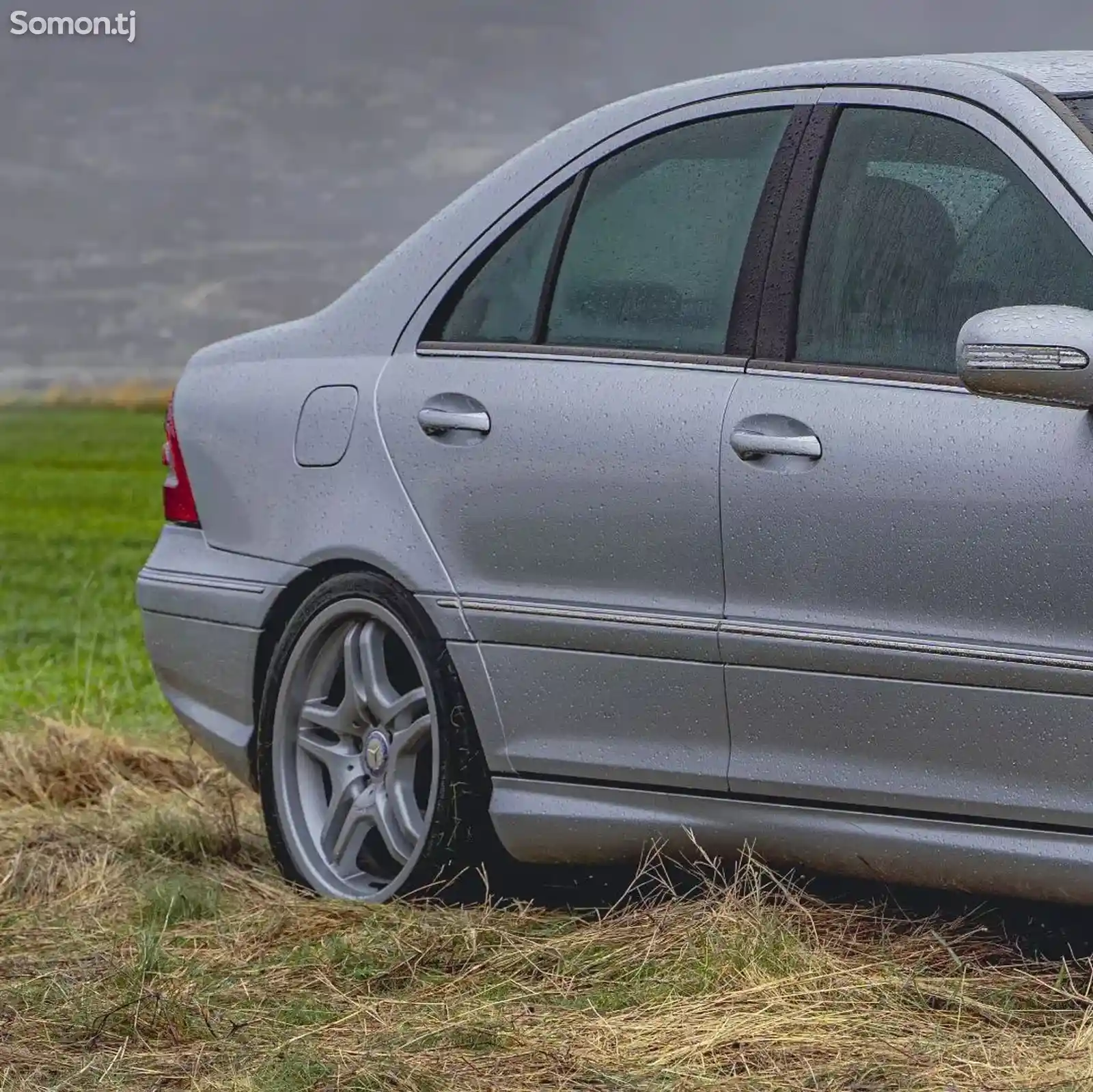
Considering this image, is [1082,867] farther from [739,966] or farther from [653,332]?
[653,332]

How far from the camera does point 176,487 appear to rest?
5.87 meters

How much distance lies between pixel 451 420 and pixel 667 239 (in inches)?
23.8

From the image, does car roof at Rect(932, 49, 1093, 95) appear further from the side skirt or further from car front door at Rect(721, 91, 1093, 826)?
the side skirt

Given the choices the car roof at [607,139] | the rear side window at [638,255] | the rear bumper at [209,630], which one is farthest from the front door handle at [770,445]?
the rear bumper at [209,630]

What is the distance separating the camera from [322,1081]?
3906mm

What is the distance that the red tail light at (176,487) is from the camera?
19.1ft

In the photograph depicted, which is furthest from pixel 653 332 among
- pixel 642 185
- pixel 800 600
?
pixel 800 600

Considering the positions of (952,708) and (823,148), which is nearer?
(952,708)

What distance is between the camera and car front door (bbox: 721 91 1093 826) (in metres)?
4.11

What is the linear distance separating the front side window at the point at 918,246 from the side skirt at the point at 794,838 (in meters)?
0.83

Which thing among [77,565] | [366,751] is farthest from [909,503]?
[77,565]

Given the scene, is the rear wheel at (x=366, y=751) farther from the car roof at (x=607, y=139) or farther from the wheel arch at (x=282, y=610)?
the car roof at (x=607, y=139)

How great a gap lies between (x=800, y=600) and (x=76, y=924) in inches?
75.0

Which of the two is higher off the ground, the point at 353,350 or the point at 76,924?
the point at 353,350
